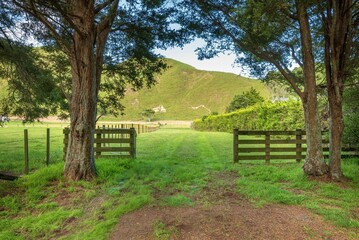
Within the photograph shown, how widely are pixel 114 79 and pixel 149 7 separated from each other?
4.34 meters

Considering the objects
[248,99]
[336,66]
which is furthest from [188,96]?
[336,66]

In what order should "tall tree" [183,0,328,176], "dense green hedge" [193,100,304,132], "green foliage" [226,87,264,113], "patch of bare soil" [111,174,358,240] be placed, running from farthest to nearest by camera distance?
→ "green foliage" [226,87,264,113] < "dense green hedge" [193,100,304,132] < "tall tree" [183,0,328,176] < "patch of bare soil" [111,174,358,240]

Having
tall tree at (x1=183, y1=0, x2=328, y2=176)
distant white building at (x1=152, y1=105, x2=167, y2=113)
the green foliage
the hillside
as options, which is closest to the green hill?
the hillside

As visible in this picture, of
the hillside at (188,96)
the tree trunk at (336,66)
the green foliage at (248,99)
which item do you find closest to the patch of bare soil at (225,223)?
the tree trunk at (336,66)

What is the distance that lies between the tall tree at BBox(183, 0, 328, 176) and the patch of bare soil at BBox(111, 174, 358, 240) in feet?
9.89

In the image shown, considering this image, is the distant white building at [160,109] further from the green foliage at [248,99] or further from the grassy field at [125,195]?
the grassy field at [125,195]

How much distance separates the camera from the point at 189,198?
5402 mm

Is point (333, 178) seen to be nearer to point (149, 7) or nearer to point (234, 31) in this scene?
point (234, 31)

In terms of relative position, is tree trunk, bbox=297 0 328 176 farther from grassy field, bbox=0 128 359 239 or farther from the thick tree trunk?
grassy field, bbox=0 128 359 239

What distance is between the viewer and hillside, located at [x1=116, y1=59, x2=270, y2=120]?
14350 centimetres

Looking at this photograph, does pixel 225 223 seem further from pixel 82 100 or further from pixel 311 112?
pixel 82 100

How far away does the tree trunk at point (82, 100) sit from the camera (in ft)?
22.2

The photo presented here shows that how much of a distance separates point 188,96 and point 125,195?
162 m

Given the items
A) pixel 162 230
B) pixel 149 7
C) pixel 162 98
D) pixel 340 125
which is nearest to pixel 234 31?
pixel 149 7
